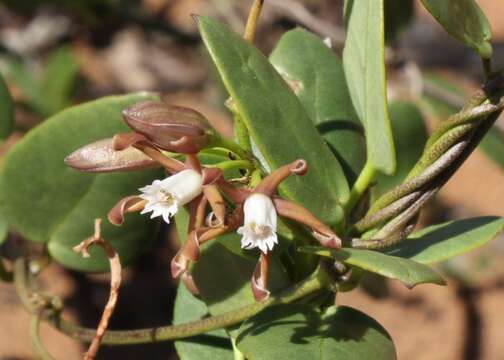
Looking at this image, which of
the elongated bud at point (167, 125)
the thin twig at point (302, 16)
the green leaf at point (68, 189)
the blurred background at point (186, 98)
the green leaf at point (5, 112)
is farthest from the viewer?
the blurred background at point (186, 98)

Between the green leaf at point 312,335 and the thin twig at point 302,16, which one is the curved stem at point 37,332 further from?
the thin twig at point 302,16

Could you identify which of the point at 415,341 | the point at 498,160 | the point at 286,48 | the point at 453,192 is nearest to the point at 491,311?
the point at 415,341

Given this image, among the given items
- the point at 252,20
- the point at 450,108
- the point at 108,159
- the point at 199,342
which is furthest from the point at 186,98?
the point at 108,159

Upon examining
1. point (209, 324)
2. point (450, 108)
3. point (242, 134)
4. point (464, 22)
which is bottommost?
point (450, 108)

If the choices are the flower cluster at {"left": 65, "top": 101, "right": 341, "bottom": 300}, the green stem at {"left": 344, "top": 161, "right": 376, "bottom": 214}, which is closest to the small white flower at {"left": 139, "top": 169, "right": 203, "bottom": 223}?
the flower cluster at {"left": 65, "top": 101, "right": 341, "bottom": 300}

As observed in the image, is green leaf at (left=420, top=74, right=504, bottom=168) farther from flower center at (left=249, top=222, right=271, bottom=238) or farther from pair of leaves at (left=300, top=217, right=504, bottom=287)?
flower center at (left=249, top=222, right=271, bottom=238)

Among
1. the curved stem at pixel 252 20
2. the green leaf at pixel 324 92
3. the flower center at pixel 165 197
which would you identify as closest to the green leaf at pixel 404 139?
the green leaf at pixel 324 92

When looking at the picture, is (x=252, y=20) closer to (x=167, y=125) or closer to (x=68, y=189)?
(x=167, y=125)
